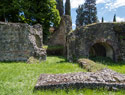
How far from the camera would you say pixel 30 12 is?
55.6 ft

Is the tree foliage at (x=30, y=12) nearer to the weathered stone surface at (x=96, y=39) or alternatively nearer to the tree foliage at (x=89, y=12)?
the weathered stone surface at (x=96, y=39)

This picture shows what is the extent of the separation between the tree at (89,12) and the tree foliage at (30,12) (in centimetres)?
1859

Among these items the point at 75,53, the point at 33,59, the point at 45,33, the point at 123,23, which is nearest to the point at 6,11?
the point at 45,33

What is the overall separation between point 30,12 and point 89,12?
2369 centimetres

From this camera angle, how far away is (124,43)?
28.3 feet

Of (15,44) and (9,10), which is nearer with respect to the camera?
(15,44)

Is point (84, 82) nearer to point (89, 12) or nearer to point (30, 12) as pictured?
point (30, 12)

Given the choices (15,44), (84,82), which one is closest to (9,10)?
(15,44)

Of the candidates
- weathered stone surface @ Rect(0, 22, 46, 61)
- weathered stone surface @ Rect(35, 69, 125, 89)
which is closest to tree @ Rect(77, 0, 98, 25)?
weathered stone surface @ Rect(0, 22, 46, 61)

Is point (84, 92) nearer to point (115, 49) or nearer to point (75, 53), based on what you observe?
point (75, 53)

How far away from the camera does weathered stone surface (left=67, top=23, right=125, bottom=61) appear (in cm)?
834

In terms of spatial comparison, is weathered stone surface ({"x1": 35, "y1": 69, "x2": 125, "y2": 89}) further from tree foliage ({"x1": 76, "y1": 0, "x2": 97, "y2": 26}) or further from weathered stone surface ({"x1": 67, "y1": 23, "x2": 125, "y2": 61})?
tree foliage ({"x1": 76, "y1": 0, "x2": 97, "y2": 26})

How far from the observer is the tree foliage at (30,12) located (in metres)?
16.0

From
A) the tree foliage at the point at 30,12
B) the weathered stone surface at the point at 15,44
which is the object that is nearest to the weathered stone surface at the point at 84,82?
the weathered stone surface at the point at 15,44
